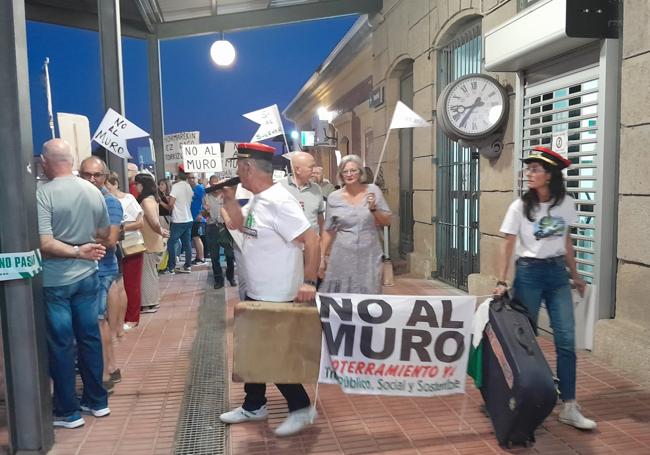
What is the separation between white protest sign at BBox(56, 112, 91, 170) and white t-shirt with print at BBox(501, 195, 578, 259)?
4.54 m

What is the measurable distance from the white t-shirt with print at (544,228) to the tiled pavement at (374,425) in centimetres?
118

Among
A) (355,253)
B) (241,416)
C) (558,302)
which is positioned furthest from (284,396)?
(558,302)

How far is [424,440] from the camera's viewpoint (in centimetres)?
376

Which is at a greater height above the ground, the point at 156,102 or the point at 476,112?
the point at 156,102

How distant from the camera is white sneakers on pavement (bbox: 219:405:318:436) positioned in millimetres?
3801

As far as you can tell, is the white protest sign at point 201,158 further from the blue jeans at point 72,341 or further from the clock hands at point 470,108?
Answer: the blue jeans at point 72,341

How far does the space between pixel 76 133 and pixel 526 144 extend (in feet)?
16.4

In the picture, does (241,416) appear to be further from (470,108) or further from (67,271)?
(470,108)

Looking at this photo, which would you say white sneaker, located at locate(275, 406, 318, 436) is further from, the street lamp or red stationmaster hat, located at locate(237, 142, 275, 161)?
the street lamp

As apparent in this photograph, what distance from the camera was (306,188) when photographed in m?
5.96

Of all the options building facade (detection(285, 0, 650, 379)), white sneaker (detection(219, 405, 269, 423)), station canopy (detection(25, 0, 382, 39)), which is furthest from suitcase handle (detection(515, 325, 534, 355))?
station canopy (detection(25, 0, 382, 39))

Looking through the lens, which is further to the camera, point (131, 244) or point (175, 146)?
point (175, 146)

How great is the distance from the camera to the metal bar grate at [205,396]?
3773 mm

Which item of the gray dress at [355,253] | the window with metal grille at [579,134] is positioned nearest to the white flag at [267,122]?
the gray dress at [355,253]
